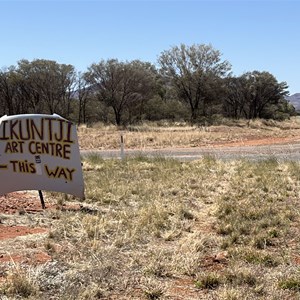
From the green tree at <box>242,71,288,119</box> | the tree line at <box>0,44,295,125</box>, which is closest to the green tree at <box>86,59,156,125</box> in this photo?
the tree line at <box>0,44,295,125</box>

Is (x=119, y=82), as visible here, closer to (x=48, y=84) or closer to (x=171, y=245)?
(x=48, y=84)

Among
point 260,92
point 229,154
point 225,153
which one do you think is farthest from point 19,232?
point 260,92

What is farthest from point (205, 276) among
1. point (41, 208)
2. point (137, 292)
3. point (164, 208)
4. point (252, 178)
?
point (252, 178)

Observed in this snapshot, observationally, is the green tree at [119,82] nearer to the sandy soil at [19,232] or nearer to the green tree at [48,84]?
the green tree at [48,84]

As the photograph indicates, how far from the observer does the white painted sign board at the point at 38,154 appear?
7.97 metres

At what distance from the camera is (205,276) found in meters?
4.66

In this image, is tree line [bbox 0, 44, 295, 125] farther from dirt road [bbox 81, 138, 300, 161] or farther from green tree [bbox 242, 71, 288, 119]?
dirt road [bbox 81, 138, 300, 161]

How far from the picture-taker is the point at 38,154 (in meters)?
8.13

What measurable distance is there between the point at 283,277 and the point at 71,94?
168ft

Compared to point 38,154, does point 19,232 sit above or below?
below

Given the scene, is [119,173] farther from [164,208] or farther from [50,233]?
[50,233]

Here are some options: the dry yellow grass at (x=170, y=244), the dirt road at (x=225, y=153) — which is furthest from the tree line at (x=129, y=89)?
the dry yellow grass at (x=170, y=244)

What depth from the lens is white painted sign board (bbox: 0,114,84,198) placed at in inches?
314

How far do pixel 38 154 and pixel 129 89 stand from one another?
136 feet
